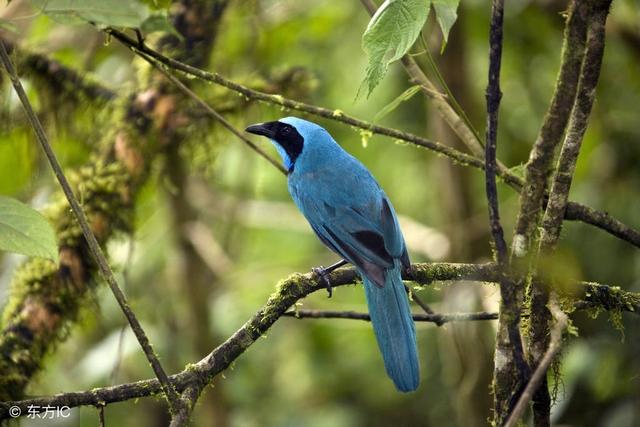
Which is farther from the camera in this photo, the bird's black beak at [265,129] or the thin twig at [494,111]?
the bird's black beak at [265,129]

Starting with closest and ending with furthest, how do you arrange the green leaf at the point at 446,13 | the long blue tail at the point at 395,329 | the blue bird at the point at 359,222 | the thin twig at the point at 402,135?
the green leaf at the point at 446,13 < the thin twig at the point at 402,135 < the long blue tail at the point at 395,329 < the blue bird at the point at 359,222

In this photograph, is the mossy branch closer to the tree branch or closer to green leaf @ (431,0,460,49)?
green leaf @ (431,0,460,49)

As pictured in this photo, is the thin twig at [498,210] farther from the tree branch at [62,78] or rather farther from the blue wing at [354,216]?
the tree branch at [62,78]

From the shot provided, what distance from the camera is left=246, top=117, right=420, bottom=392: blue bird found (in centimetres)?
270

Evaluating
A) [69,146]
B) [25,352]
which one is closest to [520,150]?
[69,146]

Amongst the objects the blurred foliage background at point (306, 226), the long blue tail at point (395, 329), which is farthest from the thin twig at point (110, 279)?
the blurred foliage background at point (306, 226)

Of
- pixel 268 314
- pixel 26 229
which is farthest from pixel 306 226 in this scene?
pixel 26 229

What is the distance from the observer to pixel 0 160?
4.37m

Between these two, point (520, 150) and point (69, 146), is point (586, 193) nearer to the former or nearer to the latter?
point (520, 150)

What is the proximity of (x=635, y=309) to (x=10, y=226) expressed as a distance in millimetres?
1831

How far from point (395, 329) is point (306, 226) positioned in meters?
3.77

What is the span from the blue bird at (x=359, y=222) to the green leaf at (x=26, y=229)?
1.17 metres

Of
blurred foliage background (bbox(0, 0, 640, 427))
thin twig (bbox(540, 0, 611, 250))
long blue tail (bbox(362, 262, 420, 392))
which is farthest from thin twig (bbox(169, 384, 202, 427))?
blurred foliage background (bbox(0, 0, 640, 427))

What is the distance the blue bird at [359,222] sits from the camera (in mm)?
2697
